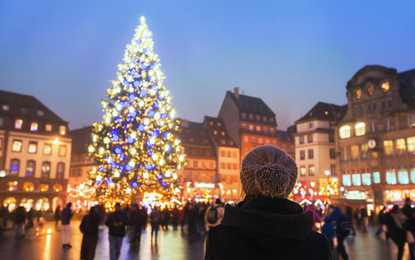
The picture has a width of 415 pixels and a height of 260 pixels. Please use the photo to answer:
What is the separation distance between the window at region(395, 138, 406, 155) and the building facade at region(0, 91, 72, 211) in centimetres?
4352

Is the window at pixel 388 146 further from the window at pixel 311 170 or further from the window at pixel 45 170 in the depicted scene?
the window at pixel 45 170

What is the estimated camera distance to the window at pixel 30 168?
56406 millimetres

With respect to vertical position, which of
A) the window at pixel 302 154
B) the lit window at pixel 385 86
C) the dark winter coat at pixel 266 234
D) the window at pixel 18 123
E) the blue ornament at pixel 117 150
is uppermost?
the lit window at pixel 385 86

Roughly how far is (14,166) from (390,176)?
162 feet

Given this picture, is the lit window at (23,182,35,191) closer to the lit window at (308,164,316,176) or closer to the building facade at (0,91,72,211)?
the building facade at (0,91,72,211)

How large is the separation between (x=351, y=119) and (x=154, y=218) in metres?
42.6

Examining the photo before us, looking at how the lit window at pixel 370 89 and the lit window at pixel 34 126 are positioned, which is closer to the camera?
the lit window at pixel 370 89

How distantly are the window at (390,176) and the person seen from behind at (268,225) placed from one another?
168 ft

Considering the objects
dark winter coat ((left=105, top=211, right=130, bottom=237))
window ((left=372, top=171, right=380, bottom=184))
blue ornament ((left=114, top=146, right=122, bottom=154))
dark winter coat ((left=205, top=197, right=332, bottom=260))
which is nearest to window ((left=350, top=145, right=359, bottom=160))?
window ((left=372, top=171, right=380, bottom=184))

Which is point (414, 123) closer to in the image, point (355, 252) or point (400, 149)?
point (400, 149)

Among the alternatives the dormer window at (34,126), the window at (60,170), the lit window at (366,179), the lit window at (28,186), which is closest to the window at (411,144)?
the lit window at (366,179)

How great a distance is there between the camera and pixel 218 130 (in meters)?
80.6

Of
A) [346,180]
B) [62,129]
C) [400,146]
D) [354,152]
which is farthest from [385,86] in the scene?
[62,129]

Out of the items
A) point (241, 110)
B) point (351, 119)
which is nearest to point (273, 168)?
point (351, 119)
